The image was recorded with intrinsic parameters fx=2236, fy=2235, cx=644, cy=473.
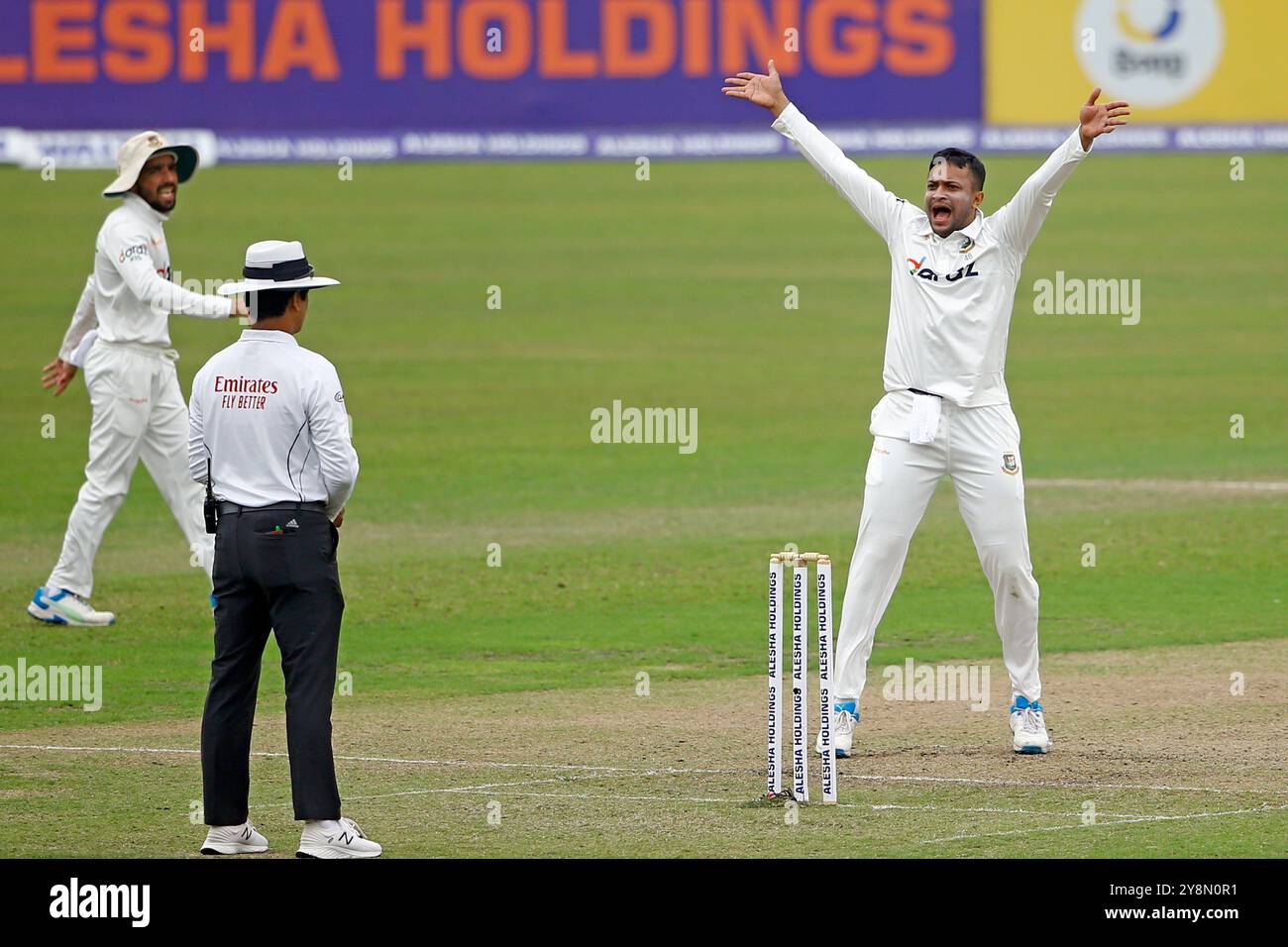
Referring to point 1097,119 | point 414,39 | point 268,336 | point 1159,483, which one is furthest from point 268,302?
point 414,39

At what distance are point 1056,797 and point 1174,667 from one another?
11.1ft

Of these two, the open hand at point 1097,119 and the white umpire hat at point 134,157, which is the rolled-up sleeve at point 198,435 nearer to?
the open hand at point 1097,119

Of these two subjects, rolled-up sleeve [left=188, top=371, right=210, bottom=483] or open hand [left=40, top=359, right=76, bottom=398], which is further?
open hand [left=40, top=359, right=76, bottom=398]

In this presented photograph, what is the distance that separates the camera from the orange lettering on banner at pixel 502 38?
35750 mm

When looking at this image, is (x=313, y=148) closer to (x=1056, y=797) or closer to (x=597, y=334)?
(x=597, y=334)

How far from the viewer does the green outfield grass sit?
13.2 m

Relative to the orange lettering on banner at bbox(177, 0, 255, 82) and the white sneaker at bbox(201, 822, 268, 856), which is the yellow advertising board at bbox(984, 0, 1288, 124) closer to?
the orange lettering on banner at bbox(177, 0, 255, 82)

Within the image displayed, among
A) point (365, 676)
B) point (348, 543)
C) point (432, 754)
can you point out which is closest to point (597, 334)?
point (348, 543)

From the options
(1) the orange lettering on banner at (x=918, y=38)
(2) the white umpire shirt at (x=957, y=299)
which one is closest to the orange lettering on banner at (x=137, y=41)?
(1) the orange lettering on banner at (x=918, y=38)

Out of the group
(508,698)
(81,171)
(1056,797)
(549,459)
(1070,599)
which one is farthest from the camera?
(81,171)

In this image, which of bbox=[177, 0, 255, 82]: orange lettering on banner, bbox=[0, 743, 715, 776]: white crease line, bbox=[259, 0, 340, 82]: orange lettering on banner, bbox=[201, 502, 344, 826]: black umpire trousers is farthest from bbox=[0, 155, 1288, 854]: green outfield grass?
bbox=[259, 0, 340, 82]: orange lettering on banner

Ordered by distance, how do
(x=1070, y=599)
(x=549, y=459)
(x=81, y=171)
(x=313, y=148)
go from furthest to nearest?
(x=81, y=171) → (x=313, y=148) → (x=549, y=459) → (x=1070, y=599)

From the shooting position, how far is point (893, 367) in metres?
9.89

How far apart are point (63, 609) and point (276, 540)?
19.8 feet
